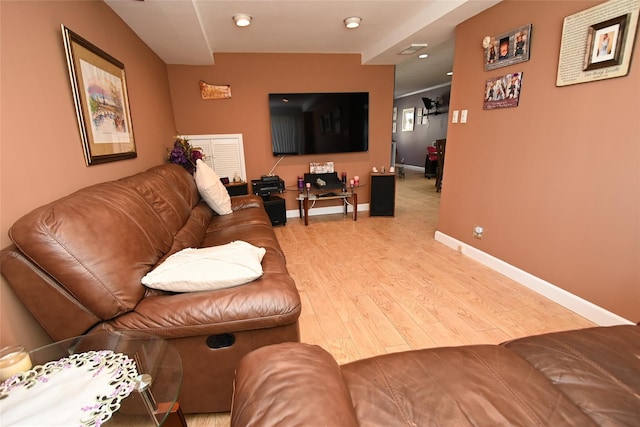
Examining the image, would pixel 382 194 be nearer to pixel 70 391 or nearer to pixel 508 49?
pixel 508 49

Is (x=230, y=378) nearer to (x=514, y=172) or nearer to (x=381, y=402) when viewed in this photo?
(x=381, y=402)

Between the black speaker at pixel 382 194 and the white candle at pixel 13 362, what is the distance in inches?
149

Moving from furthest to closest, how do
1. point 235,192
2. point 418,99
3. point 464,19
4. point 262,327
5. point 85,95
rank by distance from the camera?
point 418,99
point 235,192
point 464,19
point 85,95
point 262,327

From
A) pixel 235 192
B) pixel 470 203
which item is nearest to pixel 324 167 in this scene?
pixel 235 192

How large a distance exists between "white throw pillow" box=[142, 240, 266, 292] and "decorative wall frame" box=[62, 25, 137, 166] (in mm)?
985

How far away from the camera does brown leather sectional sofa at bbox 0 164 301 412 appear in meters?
0.97

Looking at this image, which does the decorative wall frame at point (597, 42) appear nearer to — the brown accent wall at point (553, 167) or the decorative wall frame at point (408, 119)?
the brown accent wall at point (553, 167)

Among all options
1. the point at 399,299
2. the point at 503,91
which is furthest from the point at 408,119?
the point at 399,299

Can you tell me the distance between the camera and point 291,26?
2.94m

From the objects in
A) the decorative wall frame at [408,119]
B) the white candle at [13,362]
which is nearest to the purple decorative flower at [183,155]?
the white candle at [13,362]

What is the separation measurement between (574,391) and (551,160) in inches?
70.1

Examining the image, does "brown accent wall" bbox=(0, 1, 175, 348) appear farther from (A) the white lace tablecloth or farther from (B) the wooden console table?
(B) the wooden console table

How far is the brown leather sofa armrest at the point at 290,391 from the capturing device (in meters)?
0.62

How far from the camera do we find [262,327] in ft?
3.77
